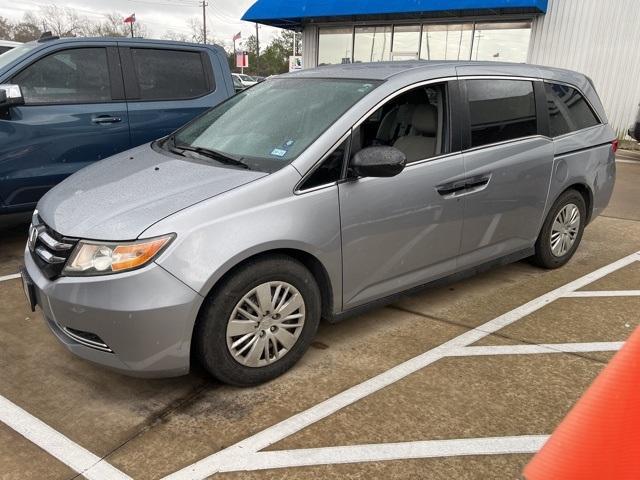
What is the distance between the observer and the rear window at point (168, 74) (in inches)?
205

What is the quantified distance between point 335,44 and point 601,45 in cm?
733

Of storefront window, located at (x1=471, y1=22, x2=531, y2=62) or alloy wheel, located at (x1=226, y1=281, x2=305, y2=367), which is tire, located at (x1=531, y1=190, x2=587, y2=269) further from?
storefront window, located at (x1=471, y1=22, x2=531, y2=62)

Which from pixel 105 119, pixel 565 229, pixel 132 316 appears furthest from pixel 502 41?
pixel 132 316

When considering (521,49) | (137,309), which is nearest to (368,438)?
(137,309)

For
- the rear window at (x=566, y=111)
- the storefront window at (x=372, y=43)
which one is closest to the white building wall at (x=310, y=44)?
the storefront window at (x=372, y=43)

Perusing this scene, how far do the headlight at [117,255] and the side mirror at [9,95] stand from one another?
242 cm

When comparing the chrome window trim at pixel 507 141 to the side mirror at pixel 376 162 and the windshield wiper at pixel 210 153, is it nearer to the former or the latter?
the side mirror at pixel 376 162

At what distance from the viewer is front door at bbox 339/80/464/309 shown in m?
3.02

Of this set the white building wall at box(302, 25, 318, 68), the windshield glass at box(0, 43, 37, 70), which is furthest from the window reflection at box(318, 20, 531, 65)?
the windshield glass at box(0, 43, 37, 70)

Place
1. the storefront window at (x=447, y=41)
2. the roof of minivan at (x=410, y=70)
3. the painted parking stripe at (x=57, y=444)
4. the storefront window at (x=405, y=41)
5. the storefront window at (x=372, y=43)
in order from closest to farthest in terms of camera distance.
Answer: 1. the painted parking stripe at (x=57, y=444)
2. the roof of minivan at (x=410, y=70)
3. the storefront window at (x=447, y=41)
4. the storefront window at (x=405, y=41)
5. the storefront window at (x=372, y=43)

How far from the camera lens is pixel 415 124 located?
11.4 feet

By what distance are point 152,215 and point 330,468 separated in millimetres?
1381

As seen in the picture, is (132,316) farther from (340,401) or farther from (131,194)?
(340,401)

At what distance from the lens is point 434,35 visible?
14734mm
